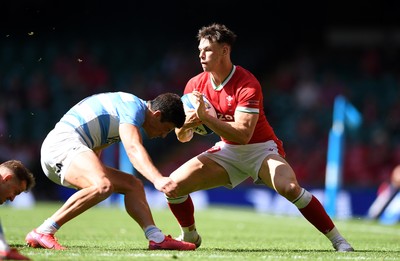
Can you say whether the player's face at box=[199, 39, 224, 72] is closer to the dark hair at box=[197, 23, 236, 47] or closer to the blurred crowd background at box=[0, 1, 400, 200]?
the dark hair at box=[197, 23, 236, 47]

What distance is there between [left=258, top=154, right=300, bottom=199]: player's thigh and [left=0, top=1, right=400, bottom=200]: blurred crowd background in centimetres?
1042

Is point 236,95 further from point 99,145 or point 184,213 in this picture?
point 99,145

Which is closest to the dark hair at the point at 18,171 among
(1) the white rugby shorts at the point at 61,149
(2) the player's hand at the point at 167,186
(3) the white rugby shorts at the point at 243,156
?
(1) the white rugby shorts at the point at 61,149

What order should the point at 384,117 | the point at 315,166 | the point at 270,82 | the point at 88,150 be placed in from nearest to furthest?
the point at 88,150, the point at 315,166, the point at 384,117, the point at 270,82

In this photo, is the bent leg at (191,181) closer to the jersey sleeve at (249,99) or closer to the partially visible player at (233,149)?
the partially visible player at (233,149)

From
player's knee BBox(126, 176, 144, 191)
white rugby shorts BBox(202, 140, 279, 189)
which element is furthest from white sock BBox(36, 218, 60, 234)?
white rugby shorts BBox(202, 140, 279, 189)

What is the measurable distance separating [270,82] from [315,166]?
5.25m

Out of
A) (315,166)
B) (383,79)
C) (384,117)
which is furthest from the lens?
(383,79)

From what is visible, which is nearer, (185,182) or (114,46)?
(185,182)

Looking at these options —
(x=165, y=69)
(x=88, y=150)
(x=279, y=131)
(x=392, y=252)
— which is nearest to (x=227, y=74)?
(x=88, y=150)

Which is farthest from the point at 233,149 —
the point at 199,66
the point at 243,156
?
the point at 199,66

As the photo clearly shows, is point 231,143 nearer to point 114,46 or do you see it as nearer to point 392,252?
point 392,252

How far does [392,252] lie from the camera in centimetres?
827

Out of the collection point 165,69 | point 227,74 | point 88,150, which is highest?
point 227,74
